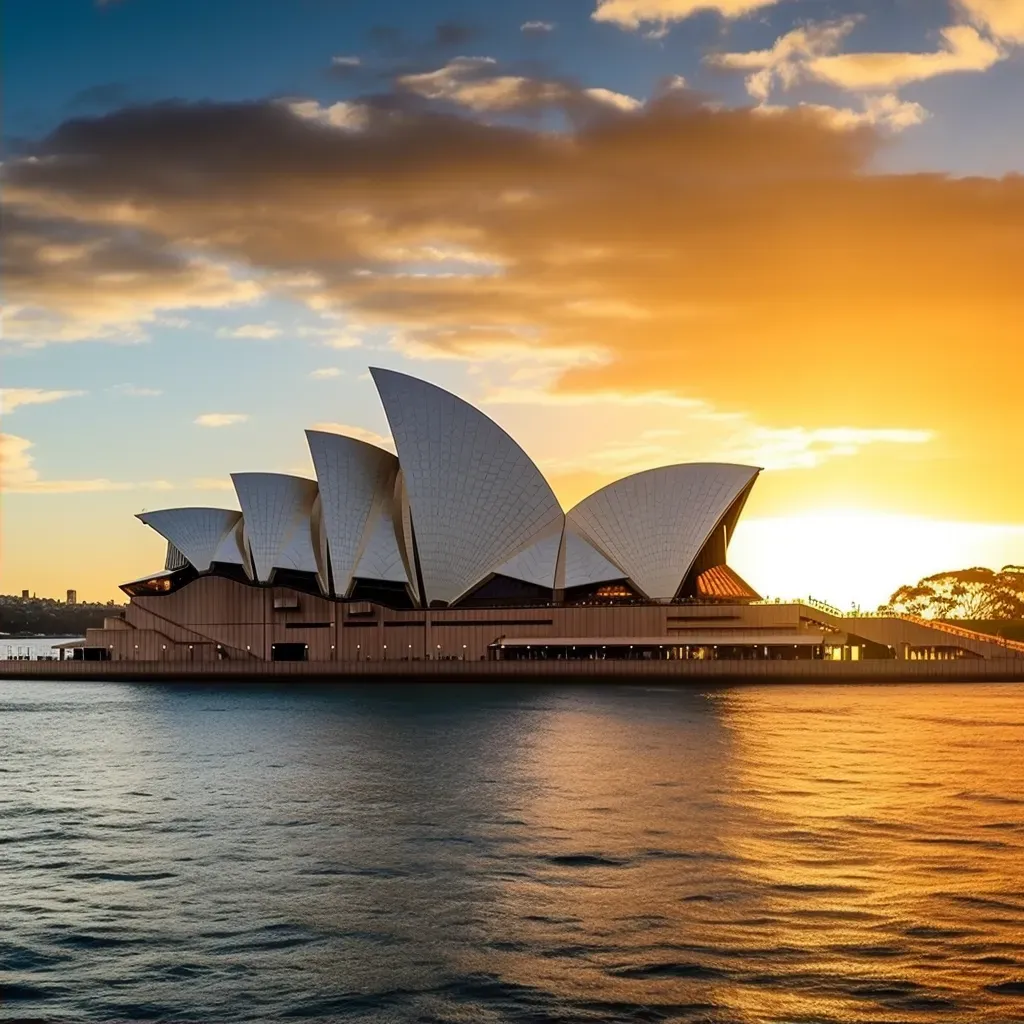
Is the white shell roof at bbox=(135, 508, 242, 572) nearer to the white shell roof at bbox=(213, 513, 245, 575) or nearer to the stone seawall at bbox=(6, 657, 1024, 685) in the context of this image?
the white shell roof at bbox=(213, 513, 245, 575)

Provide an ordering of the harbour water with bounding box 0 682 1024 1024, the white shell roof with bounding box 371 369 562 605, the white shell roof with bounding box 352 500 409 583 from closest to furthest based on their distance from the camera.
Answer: the harbour water with bounding box 0 682 1024 1024
the white shell roof with bounding box 371 369 562 605
the white shell roof with bounding box 352 500 409 583

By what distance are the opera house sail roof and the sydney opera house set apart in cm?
9

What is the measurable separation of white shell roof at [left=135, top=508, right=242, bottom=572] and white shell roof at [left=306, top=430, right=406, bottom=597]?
9.15 metres

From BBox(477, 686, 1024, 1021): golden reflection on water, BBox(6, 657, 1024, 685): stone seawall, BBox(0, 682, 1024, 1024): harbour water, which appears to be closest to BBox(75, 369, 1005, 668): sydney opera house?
BBox(6, 657, 1024, 685): stone seawall

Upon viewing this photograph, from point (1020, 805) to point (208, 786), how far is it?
18.4 meters

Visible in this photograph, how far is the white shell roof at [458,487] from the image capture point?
240ft

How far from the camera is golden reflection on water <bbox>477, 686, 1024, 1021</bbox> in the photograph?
580 inches

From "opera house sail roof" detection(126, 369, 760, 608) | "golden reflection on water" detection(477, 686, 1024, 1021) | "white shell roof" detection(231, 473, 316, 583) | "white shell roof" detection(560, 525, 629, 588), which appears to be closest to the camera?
"golden reflection on water" detection(477, 686, 1024, 1021)

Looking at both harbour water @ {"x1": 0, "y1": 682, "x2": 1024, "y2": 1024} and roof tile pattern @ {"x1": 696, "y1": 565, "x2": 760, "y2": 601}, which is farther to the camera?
roof tile pattern @ {"x1": 696, "y1": 565, "x2": 760, "y2": 601}

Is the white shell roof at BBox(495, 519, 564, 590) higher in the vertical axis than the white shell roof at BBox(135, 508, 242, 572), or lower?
lower

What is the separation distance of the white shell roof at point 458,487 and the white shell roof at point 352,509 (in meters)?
2.53

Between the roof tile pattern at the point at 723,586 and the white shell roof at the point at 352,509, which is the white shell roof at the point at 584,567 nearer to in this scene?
the roof tile pattern at the point at 723,586

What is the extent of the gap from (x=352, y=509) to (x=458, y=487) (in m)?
7.08

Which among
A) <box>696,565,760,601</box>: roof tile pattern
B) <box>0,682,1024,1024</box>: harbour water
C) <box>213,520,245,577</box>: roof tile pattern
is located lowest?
<box>0,682,1024,1024</box>: harbour water
